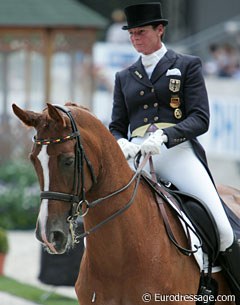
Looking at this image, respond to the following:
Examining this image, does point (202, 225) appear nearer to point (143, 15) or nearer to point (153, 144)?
point (153, 144)

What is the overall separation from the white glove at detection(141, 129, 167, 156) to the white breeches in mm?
351

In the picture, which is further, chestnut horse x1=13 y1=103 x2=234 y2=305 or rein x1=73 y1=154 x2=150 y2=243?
rein x1=73 y1=154 x2=150 y2=243

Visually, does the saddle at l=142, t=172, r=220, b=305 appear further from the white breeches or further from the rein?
the rein

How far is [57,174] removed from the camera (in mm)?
5301

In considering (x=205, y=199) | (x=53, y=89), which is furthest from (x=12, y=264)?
(x=205, y=199)

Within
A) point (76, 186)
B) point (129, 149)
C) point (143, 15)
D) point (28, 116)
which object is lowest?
point (76, 186)

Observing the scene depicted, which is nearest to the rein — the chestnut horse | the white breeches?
the chestnut horse

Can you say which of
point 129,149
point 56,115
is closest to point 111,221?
point 129,149

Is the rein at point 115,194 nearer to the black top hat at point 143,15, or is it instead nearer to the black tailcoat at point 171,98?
the black tailcoat at point 171,98

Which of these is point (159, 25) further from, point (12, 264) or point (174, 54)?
point (12, 264)

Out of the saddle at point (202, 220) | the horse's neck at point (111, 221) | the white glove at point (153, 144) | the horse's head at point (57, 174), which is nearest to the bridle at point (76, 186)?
the horse's head at point (57, 174)

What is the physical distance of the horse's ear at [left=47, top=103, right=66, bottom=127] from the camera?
5309 millimetres

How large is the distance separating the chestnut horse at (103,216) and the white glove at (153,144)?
0.17 m

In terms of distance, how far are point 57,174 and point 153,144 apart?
0.88 m
